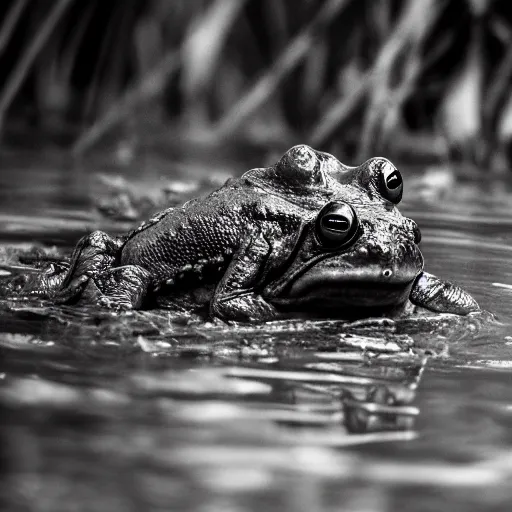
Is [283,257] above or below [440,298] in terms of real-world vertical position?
above

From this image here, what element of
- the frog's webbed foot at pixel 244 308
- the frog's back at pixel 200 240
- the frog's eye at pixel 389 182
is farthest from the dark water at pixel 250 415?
the frog's eye at pixel 389 182

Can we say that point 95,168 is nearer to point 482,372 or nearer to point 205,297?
point 205,297

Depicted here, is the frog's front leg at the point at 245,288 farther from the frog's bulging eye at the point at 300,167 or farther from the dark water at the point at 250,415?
the frog's bulging eye at the point at 300,167

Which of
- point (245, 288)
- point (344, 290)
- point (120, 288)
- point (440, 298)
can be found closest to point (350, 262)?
point (344, 290)

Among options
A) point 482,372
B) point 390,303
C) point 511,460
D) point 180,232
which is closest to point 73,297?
point 180,232

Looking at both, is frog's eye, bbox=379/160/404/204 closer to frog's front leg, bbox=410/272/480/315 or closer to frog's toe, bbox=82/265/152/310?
frog's front leg, bbox=410/272/480/315

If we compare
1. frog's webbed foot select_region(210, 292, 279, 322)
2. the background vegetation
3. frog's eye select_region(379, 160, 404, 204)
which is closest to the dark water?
frog's webbed foot select_region(210, 292, 279, 322)

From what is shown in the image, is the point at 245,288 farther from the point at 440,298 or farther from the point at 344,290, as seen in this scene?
the point at 440,298
